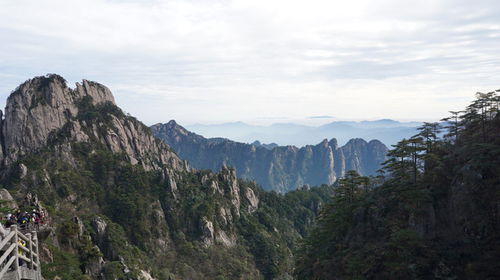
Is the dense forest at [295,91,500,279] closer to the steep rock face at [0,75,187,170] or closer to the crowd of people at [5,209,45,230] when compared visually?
the crowd of people at [5,209,45,230]

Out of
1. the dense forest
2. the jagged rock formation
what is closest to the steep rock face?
the jagged rock formation

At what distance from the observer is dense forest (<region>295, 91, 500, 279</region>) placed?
30.7 m

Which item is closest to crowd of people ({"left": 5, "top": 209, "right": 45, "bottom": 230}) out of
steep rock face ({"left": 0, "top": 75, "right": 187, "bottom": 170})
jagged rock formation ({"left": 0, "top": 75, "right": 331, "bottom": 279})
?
jagged rock formation ({"left": 0, "top": 75, "right": 331, "bottom": 279})

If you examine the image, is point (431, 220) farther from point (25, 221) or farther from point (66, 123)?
point (66, 123)

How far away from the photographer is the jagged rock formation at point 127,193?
3265 inches

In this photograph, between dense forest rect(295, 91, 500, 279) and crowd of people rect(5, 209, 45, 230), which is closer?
crowd of people rect(5, 209, 45, 230)

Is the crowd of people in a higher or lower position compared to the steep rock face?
lower

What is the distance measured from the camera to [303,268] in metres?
51.3

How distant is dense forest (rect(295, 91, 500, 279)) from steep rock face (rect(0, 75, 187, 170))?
8644cm

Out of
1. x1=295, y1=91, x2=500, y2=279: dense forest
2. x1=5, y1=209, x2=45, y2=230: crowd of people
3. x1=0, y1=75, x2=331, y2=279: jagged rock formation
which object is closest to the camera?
x1=5, y1=209, x2=45, y2=230: crowd of people

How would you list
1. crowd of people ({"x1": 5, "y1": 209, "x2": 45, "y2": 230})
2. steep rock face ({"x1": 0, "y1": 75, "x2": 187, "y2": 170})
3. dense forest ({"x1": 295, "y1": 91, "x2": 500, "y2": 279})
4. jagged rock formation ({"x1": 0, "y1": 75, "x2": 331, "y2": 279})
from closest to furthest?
crowd of people ({"x1": 5, "y1": 209, "x2": 45, "y2": 230})
dense forest ({"x1": 295, "y1": 91, "x2": 500, "y2": 279})
jagged rock formation ({"x1": 0, "y1": 75, "x2": 331, "y2": 279})
steep rock face ({"x1": 0, "y1": 75, "x2": 187, "y2": 170})

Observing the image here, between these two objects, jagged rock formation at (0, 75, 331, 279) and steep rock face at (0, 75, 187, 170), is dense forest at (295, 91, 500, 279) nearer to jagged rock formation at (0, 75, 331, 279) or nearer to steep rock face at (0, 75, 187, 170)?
jagged rock formation at (0, 75, 331, 279)

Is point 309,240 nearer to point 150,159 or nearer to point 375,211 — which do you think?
point 375,211

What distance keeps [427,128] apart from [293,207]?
116349 mm
